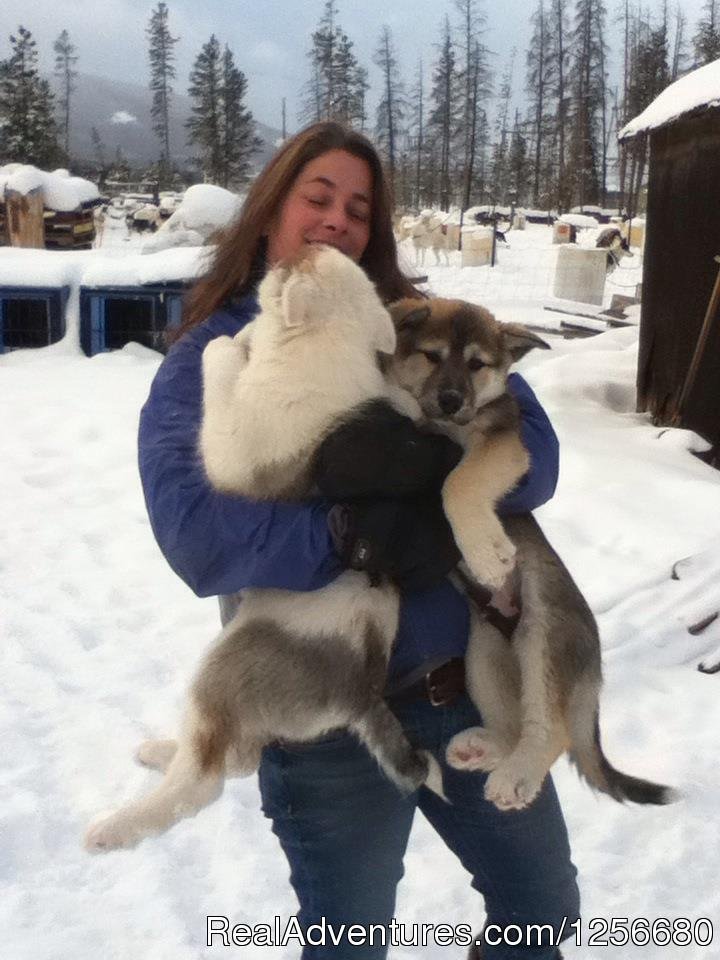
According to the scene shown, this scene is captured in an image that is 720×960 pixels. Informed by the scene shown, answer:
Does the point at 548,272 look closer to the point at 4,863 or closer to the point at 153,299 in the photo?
the point at 153,299

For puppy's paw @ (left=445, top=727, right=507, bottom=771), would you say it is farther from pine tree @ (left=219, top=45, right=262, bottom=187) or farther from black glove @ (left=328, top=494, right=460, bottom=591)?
pine tree @ (left=219, top=45, right=262, bottom=187)

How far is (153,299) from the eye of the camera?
11414mm

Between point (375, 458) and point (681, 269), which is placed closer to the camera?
point (375, 458)

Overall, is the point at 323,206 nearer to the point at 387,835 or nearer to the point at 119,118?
the point at 387,835

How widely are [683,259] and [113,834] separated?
8.80m

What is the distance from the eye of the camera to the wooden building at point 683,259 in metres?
8.41

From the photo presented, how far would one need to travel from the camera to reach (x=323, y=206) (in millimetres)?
2428

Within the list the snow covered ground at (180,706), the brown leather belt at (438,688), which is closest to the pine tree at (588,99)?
the snow covered ground at (180,706)

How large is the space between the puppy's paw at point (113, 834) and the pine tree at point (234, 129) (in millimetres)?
53854

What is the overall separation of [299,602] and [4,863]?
2.05 meters

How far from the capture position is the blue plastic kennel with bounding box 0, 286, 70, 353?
11.7 m

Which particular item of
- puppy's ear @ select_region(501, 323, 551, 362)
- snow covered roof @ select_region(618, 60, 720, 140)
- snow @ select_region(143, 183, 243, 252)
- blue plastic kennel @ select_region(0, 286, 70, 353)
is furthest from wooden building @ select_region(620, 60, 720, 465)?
blue plastic kennel @ select_region(0, 286, 70, 353)

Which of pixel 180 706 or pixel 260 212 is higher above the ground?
pixel 260 212

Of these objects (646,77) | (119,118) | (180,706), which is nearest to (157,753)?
(180,706)
